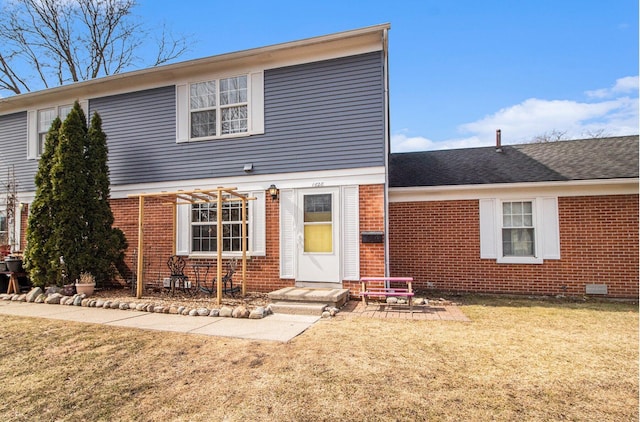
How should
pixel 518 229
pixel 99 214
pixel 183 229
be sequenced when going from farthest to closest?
pixel 183 229, pixel 99 214, pixel 518 229

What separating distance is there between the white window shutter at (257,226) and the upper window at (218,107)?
1.80m

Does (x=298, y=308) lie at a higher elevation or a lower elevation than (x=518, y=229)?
lower

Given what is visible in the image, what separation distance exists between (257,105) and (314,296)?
4746 millimetres

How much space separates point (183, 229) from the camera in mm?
9133

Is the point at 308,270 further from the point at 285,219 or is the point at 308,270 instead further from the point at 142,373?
the point at 142,373

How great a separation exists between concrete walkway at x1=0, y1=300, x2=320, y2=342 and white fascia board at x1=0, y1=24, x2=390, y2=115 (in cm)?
576

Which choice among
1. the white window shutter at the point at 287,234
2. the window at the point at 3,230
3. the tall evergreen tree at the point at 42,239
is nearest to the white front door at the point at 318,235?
the white window shutter at the point at 287,234

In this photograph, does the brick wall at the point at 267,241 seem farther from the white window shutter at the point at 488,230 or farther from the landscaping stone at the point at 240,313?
the white window shutter at the point at 488,230

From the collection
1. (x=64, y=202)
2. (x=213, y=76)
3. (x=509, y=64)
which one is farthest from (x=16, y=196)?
(x=509, y=64)

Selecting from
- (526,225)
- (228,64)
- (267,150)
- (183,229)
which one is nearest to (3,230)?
(183,229)

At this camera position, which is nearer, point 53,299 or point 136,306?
point 136,306

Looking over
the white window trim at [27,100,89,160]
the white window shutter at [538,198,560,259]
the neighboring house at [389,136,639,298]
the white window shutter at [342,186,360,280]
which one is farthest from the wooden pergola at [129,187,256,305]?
the white window shutter at [538,198,560,259]

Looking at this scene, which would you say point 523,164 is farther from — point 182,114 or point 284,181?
point 182,114

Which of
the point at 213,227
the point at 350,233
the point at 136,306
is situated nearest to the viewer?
the point at 136,306
